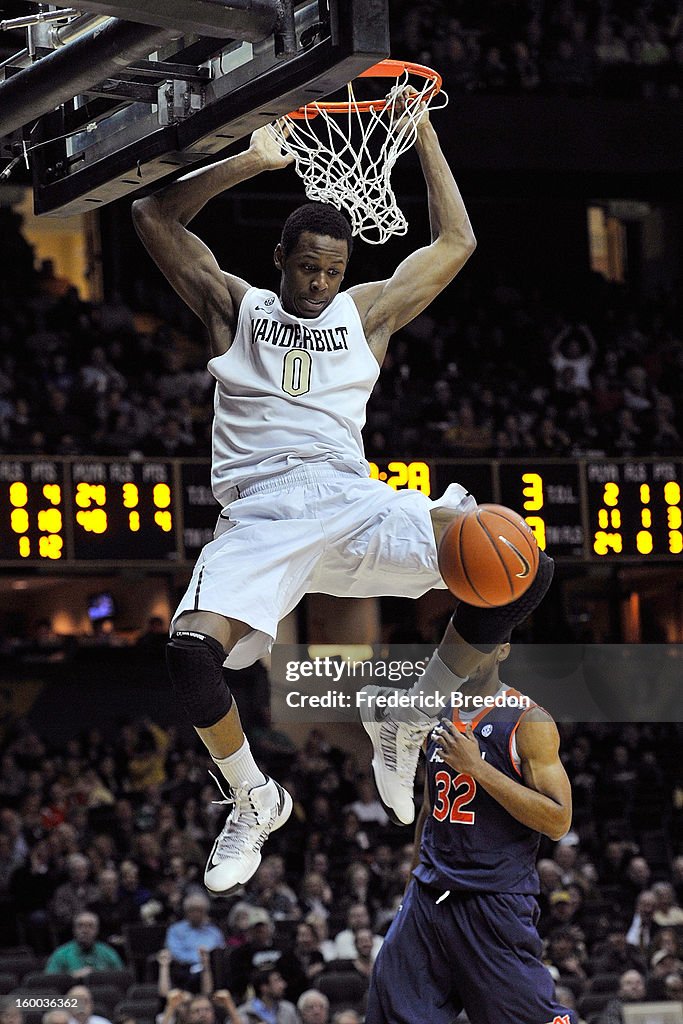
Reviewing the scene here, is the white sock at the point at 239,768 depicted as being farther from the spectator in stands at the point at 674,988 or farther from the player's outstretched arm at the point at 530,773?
the spectator in stands at the point at 674,988

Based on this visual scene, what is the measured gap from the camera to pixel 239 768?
5.63 metres

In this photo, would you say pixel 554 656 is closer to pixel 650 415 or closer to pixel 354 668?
pixel 650 415

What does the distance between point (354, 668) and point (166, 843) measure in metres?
7.09

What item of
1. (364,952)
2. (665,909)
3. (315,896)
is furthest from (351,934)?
(665,909)

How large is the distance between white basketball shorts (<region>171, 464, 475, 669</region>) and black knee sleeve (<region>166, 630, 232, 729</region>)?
0.36ft

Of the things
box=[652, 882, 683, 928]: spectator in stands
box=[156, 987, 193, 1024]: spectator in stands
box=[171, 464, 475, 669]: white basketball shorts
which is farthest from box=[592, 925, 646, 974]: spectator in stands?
box=[171, 464, 475, 669]: white basketball shorts

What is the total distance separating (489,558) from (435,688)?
2.51ft

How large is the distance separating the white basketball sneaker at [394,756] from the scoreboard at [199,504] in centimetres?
619

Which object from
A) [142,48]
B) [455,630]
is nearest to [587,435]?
Result: [455,630]

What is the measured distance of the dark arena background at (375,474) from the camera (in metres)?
11.8

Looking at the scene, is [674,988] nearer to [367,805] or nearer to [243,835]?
[367,805]

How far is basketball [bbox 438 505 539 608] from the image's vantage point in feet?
17.6

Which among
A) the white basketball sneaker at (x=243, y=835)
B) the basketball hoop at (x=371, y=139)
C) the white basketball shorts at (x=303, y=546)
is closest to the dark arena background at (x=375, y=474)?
the basketball hoop at (x=371, y=139)

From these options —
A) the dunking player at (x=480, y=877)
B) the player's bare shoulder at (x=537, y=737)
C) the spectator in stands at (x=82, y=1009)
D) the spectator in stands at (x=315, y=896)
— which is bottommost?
the spectator in stands at (x=315, y=896)
